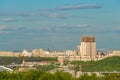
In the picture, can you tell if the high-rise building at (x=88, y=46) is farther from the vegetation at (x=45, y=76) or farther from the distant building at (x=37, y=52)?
the vegetation at (x=45, y=76)

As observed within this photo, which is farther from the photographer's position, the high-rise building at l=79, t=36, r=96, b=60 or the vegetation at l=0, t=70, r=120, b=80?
the high-rise building at l=79, t=36, r=96, b=60

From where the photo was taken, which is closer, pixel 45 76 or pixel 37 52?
pixel 45 76

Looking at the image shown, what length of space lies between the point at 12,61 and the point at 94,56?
96.3 ft

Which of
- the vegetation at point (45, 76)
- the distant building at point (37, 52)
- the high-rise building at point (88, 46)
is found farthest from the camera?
the distant building at point (37, 52)

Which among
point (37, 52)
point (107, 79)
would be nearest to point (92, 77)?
point (107, 79)

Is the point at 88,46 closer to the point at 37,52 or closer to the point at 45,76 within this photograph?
the point at 37,52

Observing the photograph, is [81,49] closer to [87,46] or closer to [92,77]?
[87,46]

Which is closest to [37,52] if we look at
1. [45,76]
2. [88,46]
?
[88,46]

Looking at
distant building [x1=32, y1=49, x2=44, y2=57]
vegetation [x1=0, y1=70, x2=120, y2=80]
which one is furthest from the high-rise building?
vegetation [x1=0, y1=70, x2=120, y2=80]

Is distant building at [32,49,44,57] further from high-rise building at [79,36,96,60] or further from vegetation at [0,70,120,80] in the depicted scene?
vegetation at [0,70,120,80]

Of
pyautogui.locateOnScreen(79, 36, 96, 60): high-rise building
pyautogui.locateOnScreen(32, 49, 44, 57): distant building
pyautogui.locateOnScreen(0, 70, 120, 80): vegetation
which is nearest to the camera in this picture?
pyautogui.locateOnScreen(0, 70, 120, 80): vegetation

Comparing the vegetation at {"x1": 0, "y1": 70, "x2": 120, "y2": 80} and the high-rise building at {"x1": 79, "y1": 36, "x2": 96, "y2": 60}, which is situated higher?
the high-rise building at {"x1": 79, "y1": 36, "x2": 96, "y2": 60}

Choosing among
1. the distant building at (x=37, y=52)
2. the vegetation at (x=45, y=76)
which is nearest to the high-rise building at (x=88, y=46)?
the distant building at (x=37, y=52)

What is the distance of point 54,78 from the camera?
37.3 metres
